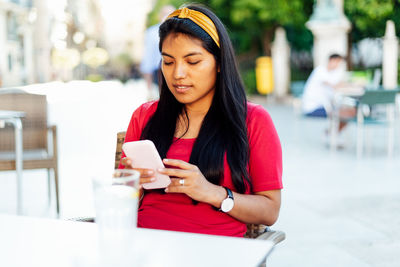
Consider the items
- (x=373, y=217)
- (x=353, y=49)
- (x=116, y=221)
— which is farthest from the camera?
(x=353, y=49)

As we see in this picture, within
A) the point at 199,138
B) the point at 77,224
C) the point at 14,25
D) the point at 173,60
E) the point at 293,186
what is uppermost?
the point at 14,25

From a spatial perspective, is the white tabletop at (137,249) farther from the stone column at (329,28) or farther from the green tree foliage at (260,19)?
the green tree foliage at (260,19)

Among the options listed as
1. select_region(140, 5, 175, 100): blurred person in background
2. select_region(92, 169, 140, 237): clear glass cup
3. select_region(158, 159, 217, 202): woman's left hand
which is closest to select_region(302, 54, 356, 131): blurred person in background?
select_region(140, 5, 175, 100): blurred person in background

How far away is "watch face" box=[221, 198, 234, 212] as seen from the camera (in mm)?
1710

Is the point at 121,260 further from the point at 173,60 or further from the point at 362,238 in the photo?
the point at 362,238

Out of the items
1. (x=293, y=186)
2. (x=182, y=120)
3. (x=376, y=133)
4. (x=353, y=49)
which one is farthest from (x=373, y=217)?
(x=353, y=49)

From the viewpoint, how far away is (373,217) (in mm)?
4062

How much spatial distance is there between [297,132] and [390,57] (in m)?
6.73

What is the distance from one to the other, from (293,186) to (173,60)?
3659 mm

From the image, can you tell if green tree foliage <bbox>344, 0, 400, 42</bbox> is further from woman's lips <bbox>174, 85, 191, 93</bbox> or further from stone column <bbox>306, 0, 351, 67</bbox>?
woman's lips <bbox>174, 85, 191, 93</bbox>

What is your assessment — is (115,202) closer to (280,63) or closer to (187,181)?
(187,181)

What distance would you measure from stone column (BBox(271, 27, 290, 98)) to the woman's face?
55.6 feet

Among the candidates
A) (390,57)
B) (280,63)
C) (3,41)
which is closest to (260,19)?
(280,63)

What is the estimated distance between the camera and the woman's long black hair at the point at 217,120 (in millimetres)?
1828
